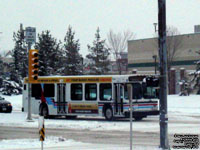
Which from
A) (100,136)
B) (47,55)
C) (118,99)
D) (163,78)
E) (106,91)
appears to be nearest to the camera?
(163,78)

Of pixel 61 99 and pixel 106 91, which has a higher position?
pixel 106 91

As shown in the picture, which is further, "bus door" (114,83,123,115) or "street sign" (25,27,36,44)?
"street sign" (25,27,36,44)

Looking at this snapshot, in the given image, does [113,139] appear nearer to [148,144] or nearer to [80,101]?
[148,144]

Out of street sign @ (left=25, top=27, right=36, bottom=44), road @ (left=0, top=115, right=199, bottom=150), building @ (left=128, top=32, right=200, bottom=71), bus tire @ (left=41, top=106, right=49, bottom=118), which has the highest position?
building @ (left=128, top=32, right=200, bottom=71)

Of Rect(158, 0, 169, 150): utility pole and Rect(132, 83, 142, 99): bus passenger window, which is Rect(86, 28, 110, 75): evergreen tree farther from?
Rect(158, 0, 169, 150): utility pole

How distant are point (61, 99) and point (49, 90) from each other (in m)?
1.24

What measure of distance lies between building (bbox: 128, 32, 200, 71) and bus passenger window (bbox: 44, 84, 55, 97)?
142ft

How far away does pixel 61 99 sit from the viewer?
3228 cm

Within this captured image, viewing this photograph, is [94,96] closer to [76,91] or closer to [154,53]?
[76,91]

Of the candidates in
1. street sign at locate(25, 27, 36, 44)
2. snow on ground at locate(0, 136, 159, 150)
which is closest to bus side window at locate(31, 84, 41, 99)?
street sign at locate(25, 27, 36, 44)

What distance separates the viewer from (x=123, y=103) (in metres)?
29.0

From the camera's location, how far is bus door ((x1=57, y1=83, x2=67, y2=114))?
105ft

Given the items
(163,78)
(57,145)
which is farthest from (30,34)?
(163,78)

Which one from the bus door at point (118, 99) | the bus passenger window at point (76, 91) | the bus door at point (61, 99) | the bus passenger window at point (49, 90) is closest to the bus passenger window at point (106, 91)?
the bus door at point (118, 99)
